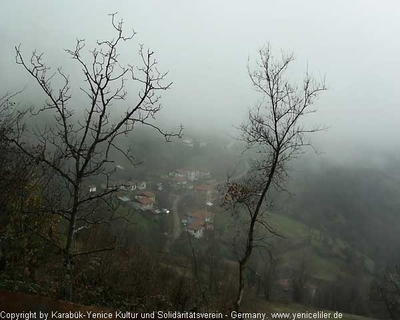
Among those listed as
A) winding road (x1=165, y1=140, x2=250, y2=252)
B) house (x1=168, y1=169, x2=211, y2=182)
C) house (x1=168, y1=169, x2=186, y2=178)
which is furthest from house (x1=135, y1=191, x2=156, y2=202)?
house (x1=168, y1=169, x2=186, y2=178)

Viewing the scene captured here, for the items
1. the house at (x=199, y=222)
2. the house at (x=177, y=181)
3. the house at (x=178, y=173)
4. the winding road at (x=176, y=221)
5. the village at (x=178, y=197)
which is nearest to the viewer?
the house at (x=199, y=222)

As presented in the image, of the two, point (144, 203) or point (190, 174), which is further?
point (190, 174)

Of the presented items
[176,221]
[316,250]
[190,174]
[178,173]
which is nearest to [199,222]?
[176,221]

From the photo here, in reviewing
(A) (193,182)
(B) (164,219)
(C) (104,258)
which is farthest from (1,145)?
(A) (193,182)

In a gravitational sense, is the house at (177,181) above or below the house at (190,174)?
below

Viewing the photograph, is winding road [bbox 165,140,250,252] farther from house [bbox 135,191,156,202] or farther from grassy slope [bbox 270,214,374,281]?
grassy slope [bbox 270,214,374,281]

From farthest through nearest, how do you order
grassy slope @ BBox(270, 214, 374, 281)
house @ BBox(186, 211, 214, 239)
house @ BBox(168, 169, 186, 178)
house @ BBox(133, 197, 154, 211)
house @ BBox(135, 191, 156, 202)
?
house @ BBox(168, 169, 186, 178), grassy slope @ BBox(270, 214, 374, 281), house @ BBox(135, 191, 156, 202), house @ BBox(133, 197, 154, 211), house @ BBox(186, 211, 214, 239)

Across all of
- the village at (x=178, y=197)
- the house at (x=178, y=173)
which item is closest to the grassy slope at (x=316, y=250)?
the village at (x=178, y=197)

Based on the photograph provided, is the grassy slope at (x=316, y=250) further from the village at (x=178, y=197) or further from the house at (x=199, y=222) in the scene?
the house at (x=199, y=222)

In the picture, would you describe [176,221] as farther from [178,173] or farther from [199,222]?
[178,173]

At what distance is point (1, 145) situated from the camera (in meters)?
8.00

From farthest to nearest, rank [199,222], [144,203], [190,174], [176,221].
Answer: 1. [190,174]
2. [176,221]
3. [144,203]
4. [199,222]

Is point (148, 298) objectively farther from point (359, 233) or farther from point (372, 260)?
point (359, 233)

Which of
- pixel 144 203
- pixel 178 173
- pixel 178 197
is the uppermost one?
A: pixel 178 173
